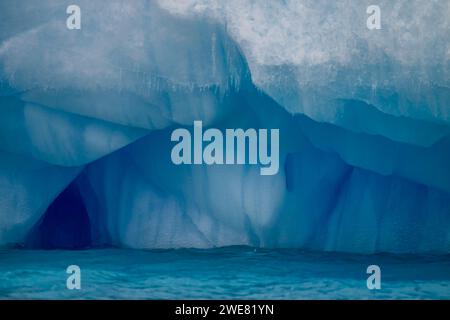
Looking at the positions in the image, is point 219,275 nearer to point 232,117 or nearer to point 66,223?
point 232,117

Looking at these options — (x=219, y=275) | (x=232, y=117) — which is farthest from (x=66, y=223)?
(x=232, y=117)

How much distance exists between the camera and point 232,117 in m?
4.13

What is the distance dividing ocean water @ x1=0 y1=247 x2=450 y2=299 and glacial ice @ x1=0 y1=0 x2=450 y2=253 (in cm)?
18

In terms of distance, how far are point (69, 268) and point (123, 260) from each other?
0.34 m

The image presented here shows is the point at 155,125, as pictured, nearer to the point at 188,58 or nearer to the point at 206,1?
the point at 188,58

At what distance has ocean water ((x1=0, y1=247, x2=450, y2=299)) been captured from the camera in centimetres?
380

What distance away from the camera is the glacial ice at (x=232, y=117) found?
12.6 ft

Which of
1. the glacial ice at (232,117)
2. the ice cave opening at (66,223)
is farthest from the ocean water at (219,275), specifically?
the ice cave opening at (66,223)

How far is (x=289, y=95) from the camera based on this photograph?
3.92 meters

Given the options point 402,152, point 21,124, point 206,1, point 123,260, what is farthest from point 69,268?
point 402,152

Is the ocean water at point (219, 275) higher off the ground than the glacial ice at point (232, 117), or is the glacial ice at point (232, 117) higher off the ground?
the glacial ice at point (232, 117)

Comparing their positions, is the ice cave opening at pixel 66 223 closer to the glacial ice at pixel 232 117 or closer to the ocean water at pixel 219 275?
the glacial ice at pixel 232 117

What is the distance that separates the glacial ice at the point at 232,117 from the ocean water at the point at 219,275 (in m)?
0.18
